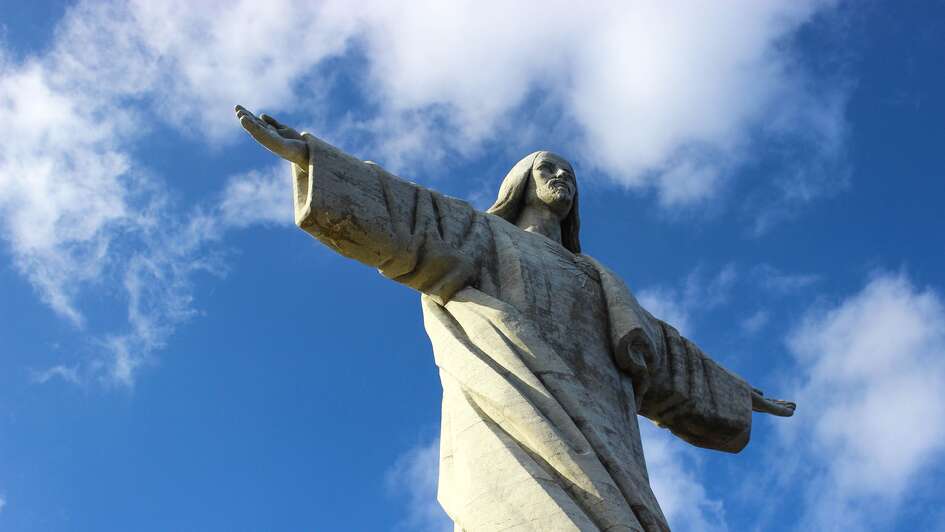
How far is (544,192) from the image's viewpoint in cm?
1137

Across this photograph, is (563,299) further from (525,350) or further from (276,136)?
(276,136)

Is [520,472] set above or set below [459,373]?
below

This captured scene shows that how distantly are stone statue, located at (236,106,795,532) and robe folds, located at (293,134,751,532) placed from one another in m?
0.01

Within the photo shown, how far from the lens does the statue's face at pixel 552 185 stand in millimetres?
11344

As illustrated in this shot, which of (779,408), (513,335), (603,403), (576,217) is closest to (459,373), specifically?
(513,335)

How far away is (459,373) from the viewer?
9.35m

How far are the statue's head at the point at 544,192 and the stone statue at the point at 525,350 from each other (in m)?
0.01

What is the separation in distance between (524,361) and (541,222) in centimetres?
225

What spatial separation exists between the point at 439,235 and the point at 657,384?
2178 millimetres

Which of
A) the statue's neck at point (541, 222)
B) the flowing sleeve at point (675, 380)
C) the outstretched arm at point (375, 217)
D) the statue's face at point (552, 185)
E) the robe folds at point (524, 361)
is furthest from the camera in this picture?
the statue's face at point (552, 185)

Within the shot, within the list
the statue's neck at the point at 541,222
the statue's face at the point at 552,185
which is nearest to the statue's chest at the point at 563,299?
the statue's neck at the point at 541,222

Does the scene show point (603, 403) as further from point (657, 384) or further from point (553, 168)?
point (553, 168)

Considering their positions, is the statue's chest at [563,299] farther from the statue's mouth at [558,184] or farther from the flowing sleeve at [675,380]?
the statue's mouth at [558,184]

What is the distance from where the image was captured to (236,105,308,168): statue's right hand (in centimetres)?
929
